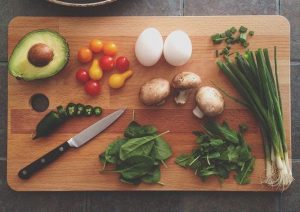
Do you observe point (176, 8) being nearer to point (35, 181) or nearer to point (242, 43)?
point (242, 43)

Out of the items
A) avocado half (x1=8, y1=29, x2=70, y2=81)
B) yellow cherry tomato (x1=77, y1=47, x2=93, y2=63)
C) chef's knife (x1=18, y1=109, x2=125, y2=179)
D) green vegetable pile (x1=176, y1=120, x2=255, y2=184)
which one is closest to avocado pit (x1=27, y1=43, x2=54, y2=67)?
avocado half (x1=8, y1=29, x2=70, y2=81)

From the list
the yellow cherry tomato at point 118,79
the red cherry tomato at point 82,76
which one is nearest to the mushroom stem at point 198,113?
the yellow cherry tomato at point 118,79

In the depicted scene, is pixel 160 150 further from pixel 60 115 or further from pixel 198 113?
pixel 60 115

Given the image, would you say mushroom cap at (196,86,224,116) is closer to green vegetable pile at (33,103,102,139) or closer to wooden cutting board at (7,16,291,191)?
wooden cutting board at (7,16,291,191)

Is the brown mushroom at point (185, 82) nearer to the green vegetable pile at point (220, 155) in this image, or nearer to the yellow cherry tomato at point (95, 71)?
the green vegetable pile at point (220, 155)

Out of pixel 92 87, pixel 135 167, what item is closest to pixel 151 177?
pixel 135 167

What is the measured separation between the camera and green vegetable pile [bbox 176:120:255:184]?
1.22 m

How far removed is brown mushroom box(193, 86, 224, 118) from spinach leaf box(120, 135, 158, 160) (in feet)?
0.55

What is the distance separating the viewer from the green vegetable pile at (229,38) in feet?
4.10

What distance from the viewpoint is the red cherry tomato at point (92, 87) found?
1.24 m

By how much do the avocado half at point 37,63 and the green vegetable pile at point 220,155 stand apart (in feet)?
1.51

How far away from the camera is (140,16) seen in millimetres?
1259

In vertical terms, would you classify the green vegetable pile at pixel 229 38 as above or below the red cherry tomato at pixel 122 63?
above

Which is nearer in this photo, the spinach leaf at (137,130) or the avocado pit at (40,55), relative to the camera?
the avocado pit at (40,55)
